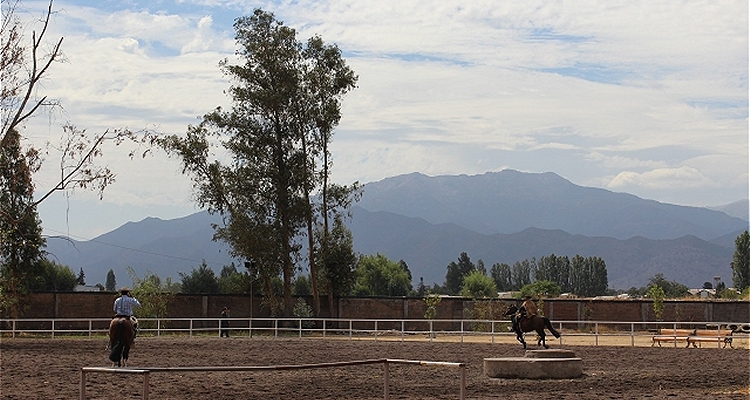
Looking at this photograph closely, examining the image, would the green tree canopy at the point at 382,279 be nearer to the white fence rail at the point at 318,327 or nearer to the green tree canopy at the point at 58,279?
the green tree canopy at the point at 58,279

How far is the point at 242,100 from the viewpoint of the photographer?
57.2 metres

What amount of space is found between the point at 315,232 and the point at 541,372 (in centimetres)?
3751

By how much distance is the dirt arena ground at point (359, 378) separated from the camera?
56.9ft

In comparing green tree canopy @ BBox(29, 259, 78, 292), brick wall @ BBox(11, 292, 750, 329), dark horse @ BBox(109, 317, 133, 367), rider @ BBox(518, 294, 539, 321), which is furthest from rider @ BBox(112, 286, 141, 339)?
green tree canopy @ BBox(29, 259, 78, 292)

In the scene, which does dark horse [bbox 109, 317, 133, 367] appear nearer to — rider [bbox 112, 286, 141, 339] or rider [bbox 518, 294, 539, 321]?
rider [bbox 112, 286, 141, 339]

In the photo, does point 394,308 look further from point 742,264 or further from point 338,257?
point 742,264

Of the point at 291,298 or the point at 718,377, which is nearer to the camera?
the point at 718,377

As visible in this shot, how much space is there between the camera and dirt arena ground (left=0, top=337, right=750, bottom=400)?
17.3m

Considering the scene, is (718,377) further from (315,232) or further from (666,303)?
(666,303)

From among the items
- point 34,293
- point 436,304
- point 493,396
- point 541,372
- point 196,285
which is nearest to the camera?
point 493,396

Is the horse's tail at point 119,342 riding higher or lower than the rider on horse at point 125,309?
lower

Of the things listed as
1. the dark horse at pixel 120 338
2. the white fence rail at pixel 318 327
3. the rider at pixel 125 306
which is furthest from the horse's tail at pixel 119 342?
the white fence rail at pixel 318 327

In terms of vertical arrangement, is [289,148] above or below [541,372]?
above

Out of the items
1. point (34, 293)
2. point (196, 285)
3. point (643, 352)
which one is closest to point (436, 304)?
point (34, 293)
